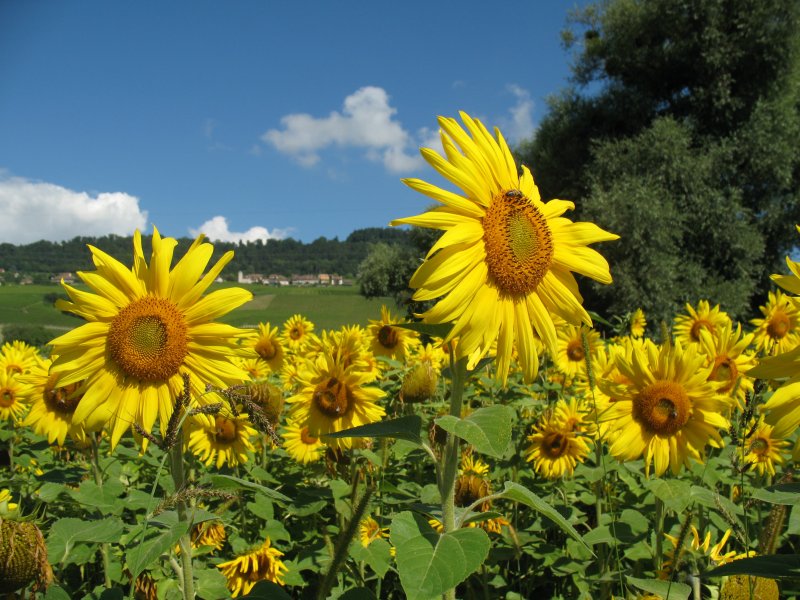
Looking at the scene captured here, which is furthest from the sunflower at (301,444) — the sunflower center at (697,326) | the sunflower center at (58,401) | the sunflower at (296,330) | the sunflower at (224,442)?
the sunflower center at (697,326)

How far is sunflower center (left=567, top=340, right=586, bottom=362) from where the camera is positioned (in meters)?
4.52

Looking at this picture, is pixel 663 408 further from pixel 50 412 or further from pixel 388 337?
pixel 50 412

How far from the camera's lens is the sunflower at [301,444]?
307 cm

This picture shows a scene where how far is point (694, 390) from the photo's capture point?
2.30 meters

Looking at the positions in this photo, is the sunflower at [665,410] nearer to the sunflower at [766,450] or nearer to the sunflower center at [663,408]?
the sunflower center at [663,408]

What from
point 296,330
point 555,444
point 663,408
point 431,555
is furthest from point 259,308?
point 431,555

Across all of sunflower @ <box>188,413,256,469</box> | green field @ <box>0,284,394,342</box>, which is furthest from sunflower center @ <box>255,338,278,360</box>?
green field @ <box>0,284,394,342</box>

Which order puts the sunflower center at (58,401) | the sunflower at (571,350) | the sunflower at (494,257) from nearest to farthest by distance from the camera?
the sunflower at (494,257)
the sunflower center at (58,401)
the sunflower at (571,350)

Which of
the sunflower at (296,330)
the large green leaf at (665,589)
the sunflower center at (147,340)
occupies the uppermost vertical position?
the sunflower center at (147,340)

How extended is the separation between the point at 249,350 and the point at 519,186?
2.94ft

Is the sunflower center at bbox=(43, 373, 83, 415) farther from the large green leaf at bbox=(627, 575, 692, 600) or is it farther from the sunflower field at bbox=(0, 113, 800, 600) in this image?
the large green leaf at bbox=(627, 575, 692, 600)

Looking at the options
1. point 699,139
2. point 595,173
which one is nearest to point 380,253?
point 595,173

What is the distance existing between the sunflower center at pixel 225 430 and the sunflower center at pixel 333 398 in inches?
17.4

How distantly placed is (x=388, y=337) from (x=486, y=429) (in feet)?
10.1
